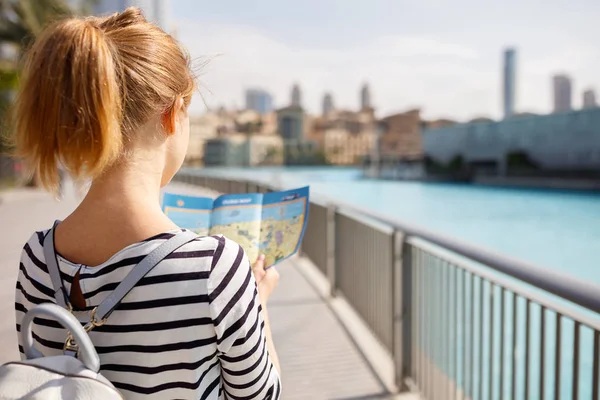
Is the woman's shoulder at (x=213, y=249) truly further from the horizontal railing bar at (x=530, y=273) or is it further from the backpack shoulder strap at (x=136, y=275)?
the horizontal railing bar at (x=530, y=273)

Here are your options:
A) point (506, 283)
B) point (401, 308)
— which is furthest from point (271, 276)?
point (401, 308)

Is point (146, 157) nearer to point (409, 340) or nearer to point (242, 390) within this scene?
point (242, 390)

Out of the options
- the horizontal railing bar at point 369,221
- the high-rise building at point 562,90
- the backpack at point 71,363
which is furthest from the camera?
the high-rise building at point 562,90

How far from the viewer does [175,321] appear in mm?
849

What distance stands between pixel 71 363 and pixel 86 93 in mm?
378

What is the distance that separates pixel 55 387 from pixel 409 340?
235 cm

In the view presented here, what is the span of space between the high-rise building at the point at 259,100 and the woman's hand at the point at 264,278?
155607mm

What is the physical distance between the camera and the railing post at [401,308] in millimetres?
2828

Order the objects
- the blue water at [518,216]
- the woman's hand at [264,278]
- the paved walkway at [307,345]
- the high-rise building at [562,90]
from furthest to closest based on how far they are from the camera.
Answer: the high-rise building at [562,90] → the blue water at [518,216] → the paved walkway at [307,345] → the woman's hand at [264,278]

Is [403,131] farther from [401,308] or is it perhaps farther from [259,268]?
[259,268]

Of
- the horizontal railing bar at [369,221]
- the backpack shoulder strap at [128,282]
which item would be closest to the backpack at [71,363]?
the backpack shoulder strap at [128,282]

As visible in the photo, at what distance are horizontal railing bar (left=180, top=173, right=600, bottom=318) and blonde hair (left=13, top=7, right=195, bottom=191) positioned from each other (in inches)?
41.7

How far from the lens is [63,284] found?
2.88ft

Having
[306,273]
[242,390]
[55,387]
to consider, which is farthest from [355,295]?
[55,387]
